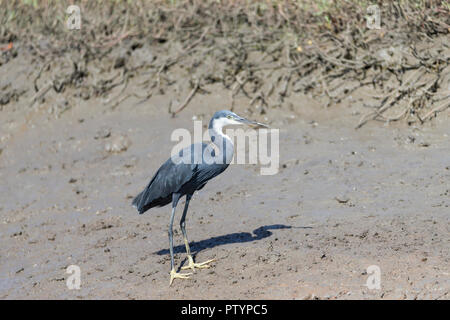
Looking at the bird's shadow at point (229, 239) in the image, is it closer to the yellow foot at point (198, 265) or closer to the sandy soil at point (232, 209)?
the sandy soil at point (232, 209)

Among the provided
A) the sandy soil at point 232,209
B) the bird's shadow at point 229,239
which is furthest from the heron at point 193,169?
the sandy soil at point 232,209

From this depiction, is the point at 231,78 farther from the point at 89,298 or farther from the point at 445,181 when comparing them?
the point at 89,298

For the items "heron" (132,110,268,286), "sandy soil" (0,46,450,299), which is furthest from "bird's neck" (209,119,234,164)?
"sandy soil" (0,46,450,299)

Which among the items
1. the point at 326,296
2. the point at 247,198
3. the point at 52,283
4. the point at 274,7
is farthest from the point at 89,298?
the point at 274,7

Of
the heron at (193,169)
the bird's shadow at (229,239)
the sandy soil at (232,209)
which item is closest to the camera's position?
the sandy soil at (232,209)

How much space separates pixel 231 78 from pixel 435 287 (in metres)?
5.87

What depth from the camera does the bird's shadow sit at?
6.15 m

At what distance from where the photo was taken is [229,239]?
625cm

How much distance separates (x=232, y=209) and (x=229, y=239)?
88 centimetres

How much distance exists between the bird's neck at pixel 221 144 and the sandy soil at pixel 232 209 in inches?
32.6

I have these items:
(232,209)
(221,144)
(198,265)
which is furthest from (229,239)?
(221,144)

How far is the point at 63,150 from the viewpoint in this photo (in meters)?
9.59

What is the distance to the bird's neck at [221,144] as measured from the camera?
221 inches

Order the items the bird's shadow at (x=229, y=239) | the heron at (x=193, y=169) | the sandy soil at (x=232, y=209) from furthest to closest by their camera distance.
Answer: the bird's shadow at (x=229, y=239), the heron at (x=193, y=169), the sandy soil at (x=232, y=209)
